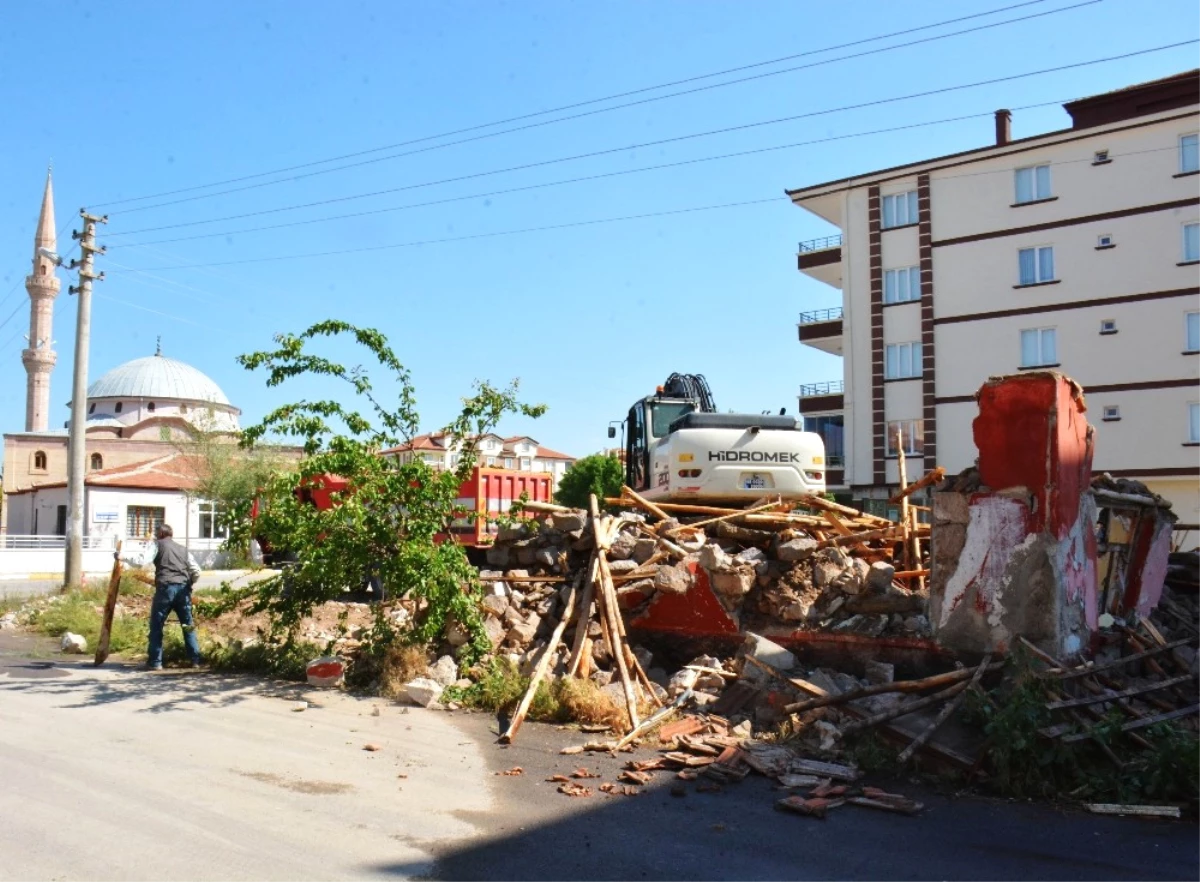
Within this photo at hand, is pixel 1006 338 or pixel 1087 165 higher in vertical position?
pixel 1087 165

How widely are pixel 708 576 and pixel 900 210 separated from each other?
28536 millimetres

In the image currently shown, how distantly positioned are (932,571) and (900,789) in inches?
87.1

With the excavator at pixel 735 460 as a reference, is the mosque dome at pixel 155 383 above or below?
above

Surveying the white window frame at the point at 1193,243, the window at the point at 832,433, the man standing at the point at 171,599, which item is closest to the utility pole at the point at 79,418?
the man standing at the point at 171,599

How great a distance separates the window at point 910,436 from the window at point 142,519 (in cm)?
3344

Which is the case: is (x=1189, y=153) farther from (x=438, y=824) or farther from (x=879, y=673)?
(x=438, y=824)

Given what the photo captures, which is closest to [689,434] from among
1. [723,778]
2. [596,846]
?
[723,778]

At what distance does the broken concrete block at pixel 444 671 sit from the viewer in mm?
9969

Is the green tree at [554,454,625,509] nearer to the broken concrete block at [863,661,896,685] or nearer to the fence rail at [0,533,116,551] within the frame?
the fence rail at [0,533,116,551]

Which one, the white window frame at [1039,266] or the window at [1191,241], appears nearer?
the window at [1191,241]

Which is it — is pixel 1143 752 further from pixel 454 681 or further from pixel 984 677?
pixel 454 681

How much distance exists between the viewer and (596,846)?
5574 mm

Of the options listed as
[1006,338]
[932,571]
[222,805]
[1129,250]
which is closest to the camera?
[222,805]

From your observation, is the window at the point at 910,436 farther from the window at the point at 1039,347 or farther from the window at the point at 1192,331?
the window at the point at 1192,331
